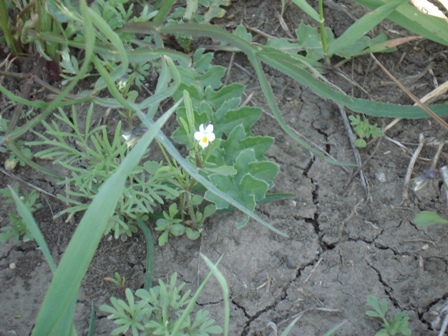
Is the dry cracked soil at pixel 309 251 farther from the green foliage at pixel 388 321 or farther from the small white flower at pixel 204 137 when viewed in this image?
the small white flower at pixel 204 137

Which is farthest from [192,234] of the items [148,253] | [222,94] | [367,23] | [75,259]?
[367,23]

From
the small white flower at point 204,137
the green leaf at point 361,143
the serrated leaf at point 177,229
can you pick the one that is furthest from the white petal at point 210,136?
the green leaf at point 361,143

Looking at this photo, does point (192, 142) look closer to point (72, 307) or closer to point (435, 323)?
point (72, 307)

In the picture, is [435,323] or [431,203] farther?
[431,203]

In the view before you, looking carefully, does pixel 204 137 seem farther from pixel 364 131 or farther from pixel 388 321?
pixel 388 321

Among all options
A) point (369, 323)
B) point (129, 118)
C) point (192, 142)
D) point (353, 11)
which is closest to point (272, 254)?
point (369, 323)
